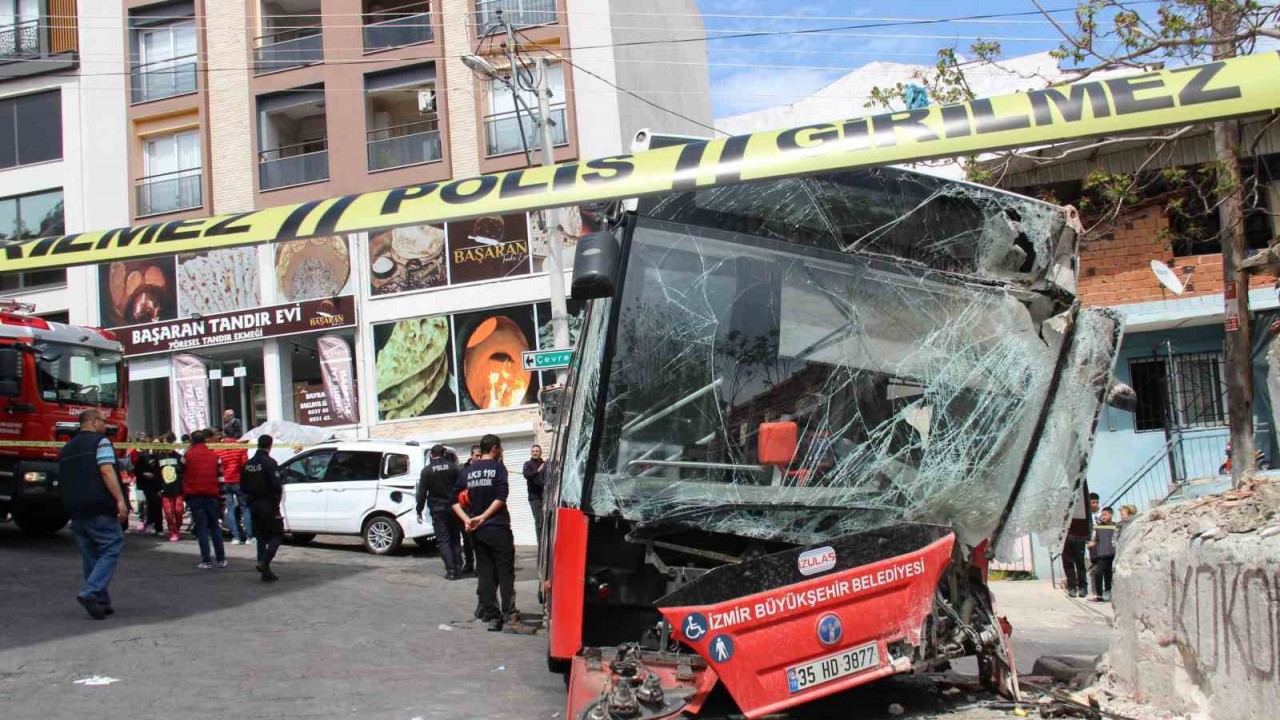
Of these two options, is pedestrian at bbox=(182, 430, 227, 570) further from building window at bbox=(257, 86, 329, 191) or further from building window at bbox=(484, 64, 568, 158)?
building window at bbox=(257, 86, 329, 191)

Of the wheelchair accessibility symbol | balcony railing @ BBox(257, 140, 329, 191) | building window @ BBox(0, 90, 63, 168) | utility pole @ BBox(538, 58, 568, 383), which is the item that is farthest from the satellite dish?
building window @ BBox(0, 90, 63, 168)

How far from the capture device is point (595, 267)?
5.22 metres

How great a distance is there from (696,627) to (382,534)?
11915 millimetres

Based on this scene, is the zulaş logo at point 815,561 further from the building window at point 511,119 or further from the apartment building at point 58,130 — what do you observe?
the apartment building at point 58,130

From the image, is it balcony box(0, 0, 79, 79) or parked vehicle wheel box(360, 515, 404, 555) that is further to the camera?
balcony box(0, 0, 79, 79)

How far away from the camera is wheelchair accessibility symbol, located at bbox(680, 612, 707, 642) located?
512cm

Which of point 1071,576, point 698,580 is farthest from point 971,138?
point 1071,576

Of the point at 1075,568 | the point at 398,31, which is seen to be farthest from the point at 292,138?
the point at 1075,568

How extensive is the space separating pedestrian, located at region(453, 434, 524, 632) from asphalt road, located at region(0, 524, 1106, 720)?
0.24 m

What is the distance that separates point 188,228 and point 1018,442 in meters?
4.85

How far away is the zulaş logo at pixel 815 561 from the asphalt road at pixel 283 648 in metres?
1.23

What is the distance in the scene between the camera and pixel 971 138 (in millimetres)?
5035

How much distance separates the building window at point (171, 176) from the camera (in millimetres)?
26781

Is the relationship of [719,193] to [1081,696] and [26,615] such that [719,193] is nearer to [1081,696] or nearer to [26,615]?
[1081,696]
